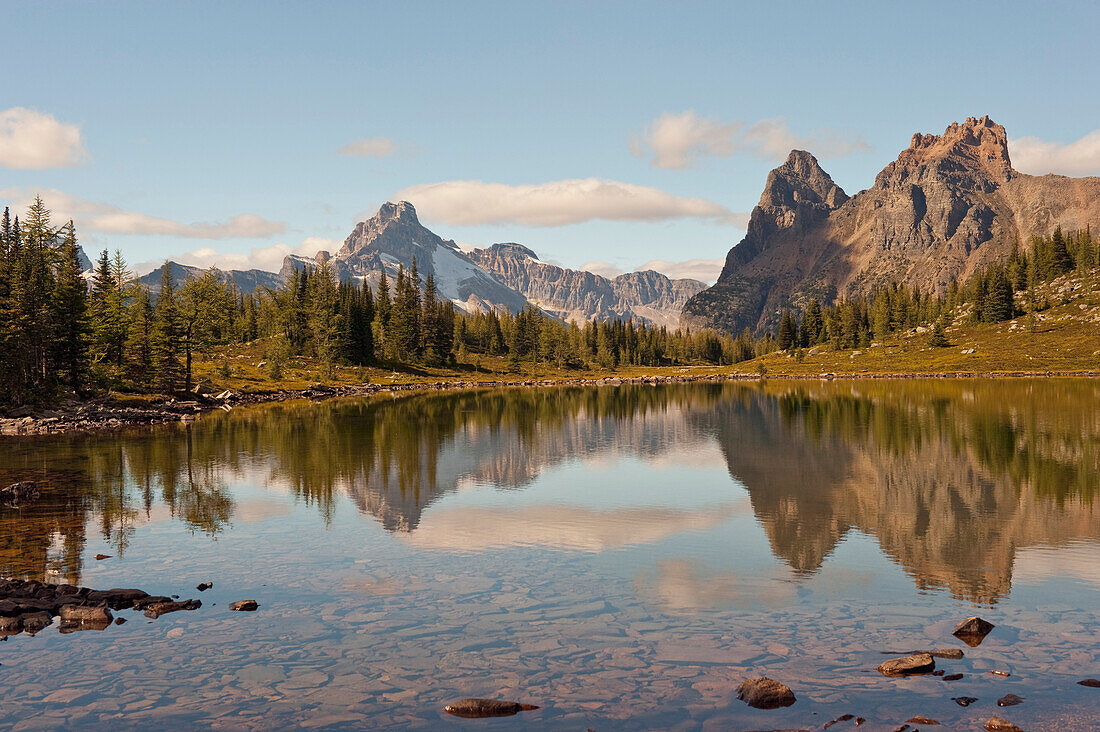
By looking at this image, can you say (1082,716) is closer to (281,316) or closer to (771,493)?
(771,493)

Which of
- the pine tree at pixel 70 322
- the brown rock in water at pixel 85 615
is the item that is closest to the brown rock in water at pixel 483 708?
the brown rock in water at pixel 85 615

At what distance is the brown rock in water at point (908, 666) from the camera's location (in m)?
17.6

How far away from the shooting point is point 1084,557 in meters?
27.2

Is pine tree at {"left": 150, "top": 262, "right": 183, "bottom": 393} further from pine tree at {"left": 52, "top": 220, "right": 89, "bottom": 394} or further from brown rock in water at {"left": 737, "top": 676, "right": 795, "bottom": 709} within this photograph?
brown rock in water at {"left": 737, "top": 676, "right": 795, "bottom": 709}

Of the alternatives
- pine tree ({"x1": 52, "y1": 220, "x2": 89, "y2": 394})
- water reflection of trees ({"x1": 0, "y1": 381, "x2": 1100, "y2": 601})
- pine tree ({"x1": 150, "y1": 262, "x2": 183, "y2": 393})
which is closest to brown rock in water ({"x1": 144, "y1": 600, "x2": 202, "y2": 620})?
water reflection of trees ({"x1": 0, "y1": 381, "x2": 1100, "y2": 601})

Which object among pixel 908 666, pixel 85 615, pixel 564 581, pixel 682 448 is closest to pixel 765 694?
pixel 908 666

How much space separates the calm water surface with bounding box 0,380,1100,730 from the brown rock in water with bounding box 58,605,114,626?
2.34 ft

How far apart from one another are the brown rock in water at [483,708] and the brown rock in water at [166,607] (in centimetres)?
1188

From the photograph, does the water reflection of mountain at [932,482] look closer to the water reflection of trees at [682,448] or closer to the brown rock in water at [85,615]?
the water reflection of trees at [682,448]

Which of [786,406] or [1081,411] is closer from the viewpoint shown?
[1081,411]

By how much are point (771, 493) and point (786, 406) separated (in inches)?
2690

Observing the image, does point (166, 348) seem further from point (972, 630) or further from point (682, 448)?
point (972, 630)

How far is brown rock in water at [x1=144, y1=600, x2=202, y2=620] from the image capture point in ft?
75.3

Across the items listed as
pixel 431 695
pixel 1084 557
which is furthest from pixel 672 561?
pixel 1084 557
